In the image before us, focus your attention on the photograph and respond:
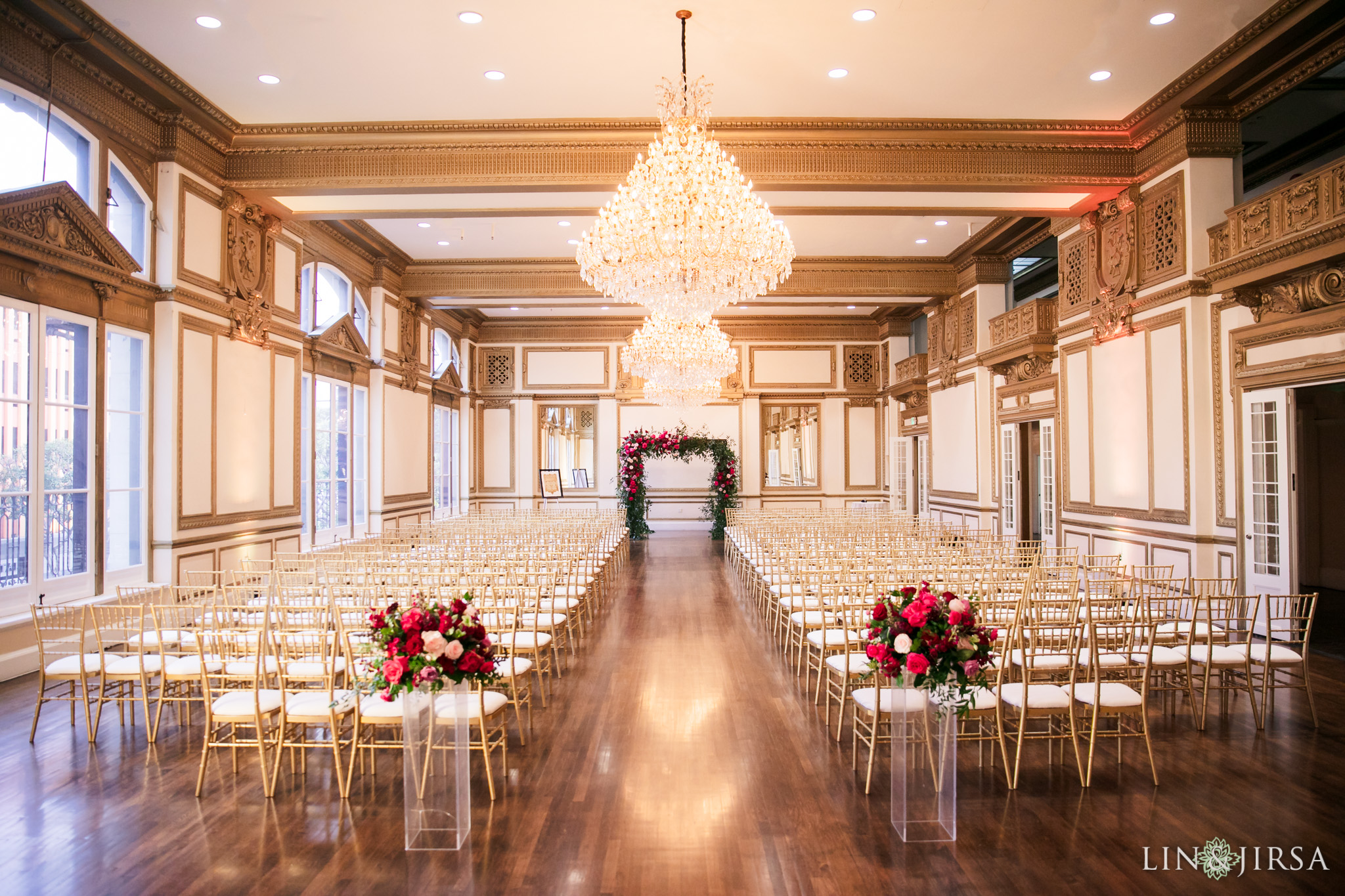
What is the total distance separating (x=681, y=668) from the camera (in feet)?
20.9

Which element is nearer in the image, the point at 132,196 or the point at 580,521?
the point at 132,196

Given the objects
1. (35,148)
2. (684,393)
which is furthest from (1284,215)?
(35,148)

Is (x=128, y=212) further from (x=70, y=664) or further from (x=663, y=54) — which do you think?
(x=663, y=54)

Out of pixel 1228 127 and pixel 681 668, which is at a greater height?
pixel 1228 127

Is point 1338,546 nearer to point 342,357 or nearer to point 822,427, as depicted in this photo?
point 822,427

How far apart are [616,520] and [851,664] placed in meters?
9.59

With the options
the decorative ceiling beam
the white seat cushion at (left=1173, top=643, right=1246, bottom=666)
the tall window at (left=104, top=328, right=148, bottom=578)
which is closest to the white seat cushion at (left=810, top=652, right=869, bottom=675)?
the white seat cushion at (left=1173, top=643, right=1246, bottom=666)

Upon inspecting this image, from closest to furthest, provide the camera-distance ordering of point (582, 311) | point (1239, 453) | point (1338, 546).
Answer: point (1239, 453), point (1338, 546), point (582, 311)

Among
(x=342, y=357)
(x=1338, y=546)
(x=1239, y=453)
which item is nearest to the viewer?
(x=1239, y=453)

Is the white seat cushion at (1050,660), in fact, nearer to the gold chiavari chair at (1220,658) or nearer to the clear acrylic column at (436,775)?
the gold chiavari chair at (1220,658)

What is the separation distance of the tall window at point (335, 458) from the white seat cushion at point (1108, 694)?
9850mm

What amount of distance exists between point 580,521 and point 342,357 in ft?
14.9

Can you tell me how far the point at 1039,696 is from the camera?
416 cm

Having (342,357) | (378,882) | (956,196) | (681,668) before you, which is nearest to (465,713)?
(378,882)
